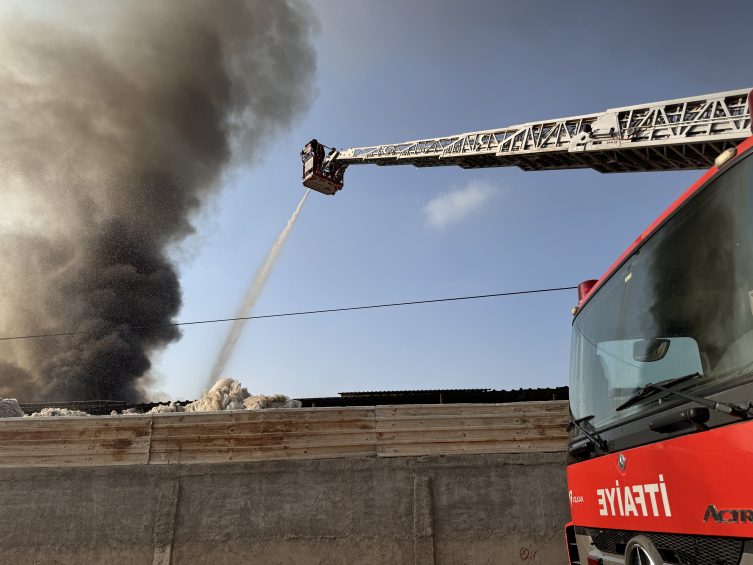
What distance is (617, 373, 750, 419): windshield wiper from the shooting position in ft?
6.08

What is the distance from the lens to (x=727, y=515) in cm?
190

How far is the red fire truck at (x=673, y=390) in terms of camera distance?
1.95 metres

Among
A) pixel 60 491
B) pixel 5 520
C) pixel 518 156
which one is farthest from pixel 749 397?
pixel 518 156

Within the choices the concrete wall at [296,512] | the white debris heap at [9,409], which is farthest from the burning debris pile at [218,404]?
the concrete wall at [296,512]

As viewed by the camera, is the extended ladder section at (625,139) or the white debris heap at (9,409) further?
the white debris heap at (9,409)

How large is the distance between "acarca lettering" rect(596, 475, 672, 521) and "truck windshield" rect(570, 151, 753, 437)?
0.37m

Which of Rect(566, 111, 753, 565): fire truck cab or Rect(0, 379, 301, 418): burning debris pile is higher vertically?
Rect(0, 379, 301, 418): burning debris pile

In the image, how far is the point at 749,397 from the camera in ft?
6.01

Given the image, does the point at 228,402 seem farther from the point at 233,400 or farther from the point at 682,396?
the point at 682,396

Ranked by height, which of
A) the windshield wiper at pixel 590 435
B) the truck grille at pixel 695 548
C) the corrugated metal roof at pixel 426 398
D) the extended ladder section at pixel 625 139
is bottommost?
the truck grille at pixel 695 548

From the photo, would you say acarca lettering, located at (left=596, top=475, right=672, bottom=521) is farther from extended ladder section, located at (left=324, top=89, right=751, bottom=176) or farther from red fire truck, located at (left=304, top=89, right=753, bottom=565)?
extended ladder section, located at (left=324, top=89, right=751, bottom=176)

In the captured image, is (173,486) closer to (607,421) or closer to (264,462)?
(264,462)

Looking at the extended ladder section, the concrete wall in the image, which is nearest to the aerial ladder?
the extended ladder section

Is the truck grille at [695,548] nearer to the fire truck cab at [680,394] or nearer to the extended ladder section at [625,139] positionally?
the fire truck cab at [680,394]
